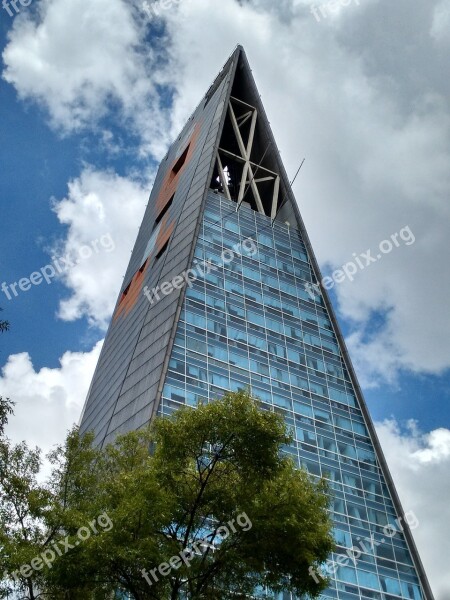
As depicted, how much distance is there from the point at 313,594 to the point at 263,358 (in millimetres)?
27832

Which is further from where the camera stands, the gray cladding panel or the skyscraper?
the gray cladding panel

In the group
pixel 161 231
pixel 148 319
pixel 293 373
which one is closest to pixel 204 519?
pixel 293 373

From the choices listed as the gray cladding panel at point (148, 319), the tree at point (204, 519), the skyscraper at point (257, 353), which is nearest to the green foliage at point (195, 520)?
the tree at point (204, 519)

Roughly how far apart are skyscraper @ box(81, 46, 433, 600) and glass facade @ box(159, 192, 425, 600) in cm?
9

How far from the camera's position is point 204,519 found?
64.3 ft

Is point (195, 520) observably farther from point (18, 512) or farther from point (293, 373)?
point (293, 373)

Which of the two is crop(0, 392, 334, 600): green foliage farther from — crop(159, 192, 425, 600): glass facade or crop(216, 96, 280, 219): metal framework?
crop(216, 96, 280, 219): metal framework

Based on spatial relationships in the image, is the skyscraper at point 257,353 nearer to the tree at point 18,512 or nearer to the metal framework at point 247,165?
the metal framework at point 247,165

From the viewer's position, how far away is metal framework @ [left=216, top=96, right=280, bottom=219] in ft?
208

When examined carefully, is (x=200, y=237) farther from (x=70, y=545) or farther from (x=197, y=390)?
(x=70, y=545)

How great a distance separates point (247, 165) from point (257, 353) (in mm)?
27020

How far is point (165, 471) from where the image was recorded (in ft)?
63.7

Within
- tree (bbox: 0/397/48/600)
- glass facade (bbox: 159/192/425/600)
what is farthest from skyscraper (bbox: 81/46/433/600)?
tree (bbox: 0/397/48/600)

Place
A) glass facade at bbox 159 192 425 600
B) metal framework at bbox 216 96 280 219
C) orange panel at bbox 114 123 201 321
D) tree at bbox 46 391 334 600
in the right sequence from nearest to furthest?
tree at bbox 46 391 334 600, glass facade at bbox 159 192 425 600, orange panel at bbox 114 123 201 321, metal framework at bbox 216 96 280 219
